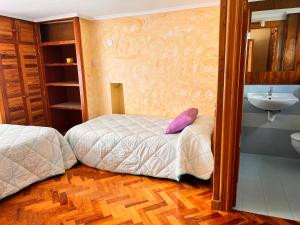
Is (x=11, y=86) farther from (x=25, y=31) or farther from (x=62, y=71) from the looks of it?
(x=62, y=71)

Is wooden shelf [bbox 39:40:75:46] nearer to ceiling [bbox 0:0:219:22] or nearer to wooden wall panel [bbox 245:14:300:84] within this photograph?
ceiling [bbox 0:0:219:22]

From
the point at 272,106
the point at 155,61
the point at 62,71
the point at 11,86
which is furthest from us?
the point at 62,71

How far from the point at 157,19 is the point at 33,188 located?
2822mm

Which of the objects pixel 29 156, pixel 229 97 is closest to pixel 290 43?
pixel 229 97

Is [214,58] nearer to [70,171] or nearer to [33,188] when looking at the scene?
[70,171]

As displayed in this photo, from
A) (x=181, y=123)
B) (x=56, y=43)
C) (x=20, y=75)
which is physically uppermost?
(x=56, y=43)

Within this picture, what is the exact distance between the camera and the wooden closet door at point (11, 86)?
3381mm

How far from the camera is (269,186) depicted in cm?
246

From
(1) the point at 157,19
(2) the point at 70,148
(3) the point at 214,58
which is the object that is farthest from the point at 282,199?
Answer: (1) the point at 157,19

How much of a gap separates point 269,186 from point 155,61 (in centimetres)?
233

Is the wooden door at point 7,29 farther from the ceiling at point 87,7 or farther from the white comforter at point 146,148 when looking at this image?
the white comforter at point 146,148

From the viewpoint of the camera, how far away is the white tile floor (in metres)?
2.08

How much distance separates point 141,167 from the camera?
2.69 m

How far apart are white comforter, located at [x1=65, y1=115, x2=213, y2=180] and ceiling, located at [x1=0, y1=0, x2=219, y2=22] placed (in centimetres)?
162
